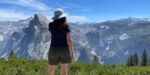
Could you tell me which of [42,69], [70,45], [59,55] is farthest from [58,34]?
[42,69]

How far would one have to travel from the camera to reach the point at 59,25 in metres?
13.5

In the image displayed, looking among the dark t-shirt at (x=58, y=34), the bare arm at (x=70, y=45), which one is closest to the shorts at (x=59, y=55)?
the bare arm at (x=70, y=45)

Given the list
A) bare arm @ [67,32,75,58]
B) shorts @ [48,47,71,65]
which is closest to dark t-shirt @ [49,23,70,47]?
bare arm @ [67,32,75,58]

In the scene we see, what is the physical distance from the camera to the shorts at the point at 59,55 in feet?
45.1

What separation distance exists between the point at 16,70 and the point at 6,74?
919mm

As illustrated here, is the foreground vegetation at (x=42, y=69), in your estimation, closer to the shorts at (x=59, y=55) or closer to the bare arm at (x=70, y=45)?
the shorts at (x=59, y=55)

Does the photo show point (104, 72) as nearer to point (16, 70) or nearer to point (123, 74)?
point (123, 74)

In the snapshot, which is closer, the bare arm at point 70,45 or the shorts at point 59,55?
the bare arm at point 70,45

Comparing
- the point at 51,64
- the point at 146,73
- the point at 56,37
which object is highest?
the point at 56,37

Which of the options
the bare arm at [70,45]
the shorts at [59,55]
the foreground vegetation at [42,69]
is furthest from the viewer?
the foreground vegetation at [42,69]

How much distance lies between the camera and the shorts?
1376cm

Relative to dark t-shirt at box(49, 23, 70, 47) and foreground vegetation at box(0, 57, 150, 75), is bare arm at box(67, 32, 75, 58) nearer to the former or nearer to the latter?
dark t-shirt at box(49, 23, 70, 47)

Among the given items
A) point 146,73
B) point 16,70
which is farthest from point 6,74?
point 146,73

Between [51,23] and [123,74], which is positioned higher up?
[51,23]
